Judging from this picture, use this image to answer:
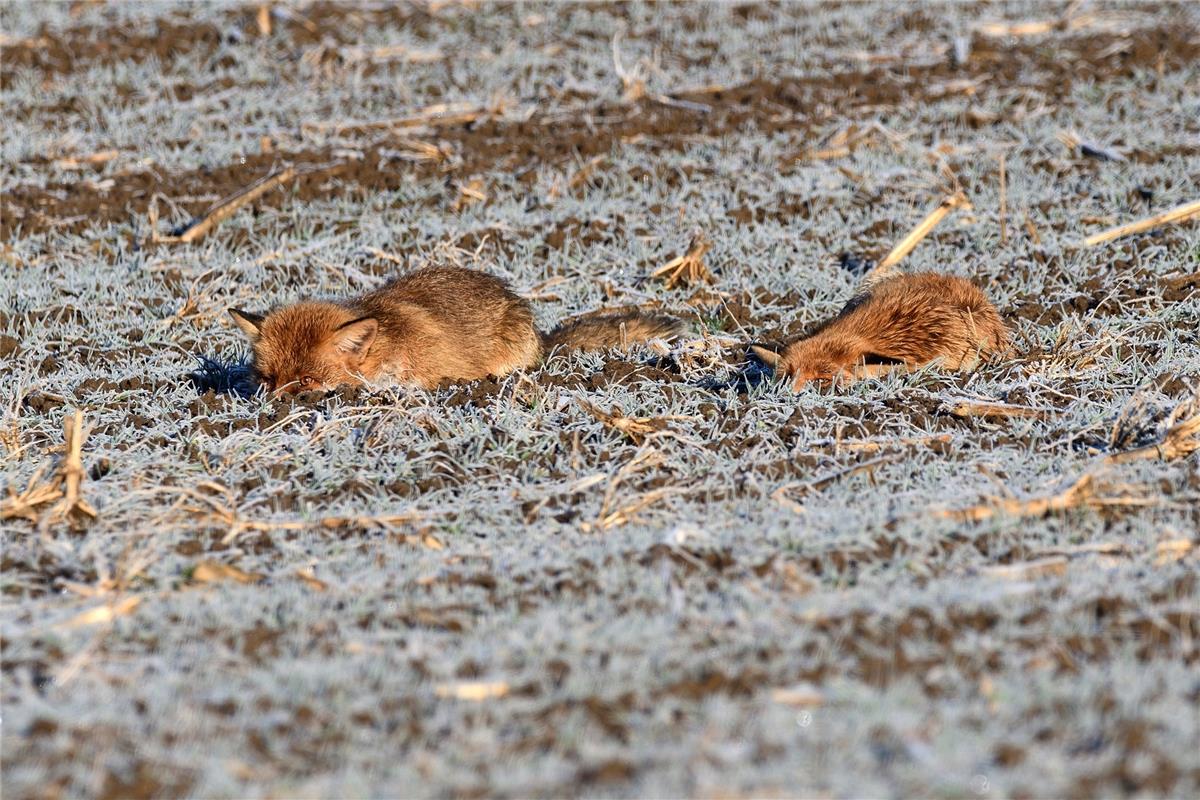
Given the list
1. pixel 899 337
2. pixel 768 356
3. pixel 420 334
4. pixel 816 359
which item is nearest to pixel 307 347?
pixel 420 334

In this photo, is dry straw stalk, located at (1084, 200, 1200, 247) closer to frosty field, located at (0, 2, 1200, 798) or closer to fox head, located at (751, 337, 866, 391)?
frosty field, located at (0, 2, 1200, 798)

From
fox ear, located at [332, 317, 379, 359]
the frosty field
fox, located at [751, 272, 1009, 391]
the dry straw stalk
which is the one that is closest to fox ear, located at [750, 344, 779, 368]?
fox, located at [751, 272, 1009, 391]

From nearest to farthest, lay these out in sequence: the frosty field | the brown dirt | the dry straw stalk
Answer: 1. the frosty field
2. the dry straw stalk
3. the brown dirt

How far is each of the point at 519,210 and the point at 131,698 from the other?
7.36 metres

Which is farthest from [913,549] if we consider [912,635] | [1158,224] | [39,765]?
[1158,224]

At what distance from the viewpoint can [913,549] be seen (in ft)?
16.5

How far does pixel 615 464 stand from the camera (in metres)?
6.04

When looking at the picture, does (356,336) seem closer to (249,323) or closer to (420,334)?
(420,334)

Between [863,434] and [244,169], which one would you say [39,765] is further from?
[244,169]

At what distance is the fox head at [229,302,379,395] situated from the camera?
7.45 metres

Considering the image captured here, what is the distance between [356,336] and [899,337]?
9.78 feet

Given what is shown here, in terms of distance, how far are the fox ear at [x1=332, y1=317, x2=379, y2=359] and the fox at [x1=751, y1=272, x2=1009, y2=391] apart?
6.86 feet

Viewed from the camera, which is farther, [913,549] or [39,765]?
[913,549]

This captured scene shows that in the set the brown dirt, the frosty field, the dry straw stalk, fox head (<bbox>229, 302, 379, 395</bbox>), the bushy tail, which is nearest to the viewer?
the frosty field
